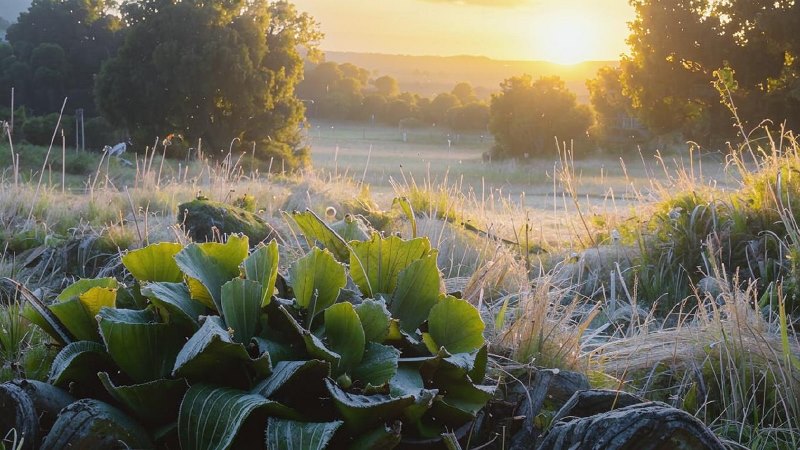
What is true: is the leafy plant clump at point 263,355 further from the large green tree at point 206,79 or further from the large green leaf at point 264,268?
the large green tree at point 206,79

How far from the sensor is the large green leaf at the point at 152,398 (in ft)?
6.80

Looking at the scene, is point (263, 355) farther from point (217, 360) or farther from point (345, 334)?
point (345, 334)

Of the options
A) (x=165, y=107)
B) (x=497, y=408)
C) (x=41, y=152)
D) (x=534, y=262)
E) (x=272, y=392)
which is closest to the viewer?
(x=272, y=392)

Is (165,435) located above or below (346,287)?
below

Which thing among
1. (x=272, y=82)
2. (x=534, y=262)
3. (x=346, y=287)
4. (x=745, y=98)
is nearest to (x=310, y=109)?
(x=272, y=82)

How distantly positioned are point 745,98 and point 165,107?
21.0 m

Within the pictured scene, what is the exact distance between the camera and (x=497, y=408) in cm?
251

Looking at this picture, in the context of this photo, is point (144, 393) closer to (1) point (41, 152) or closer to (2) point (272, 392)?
(2) point (272, 392)

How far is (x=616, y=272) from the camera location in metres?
5.68

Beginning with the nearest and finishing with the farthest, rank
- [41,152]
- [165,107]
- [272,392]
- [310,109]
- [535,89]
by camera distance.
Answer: [272,392], [41,152], [165,107], [535,89], [310,109]

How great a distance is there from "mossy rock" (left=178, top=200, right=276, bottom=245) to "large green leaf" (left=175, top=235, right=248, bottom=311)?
87.8 inches

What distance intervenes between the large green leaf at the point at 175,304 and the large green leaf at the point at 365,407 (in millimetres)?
477

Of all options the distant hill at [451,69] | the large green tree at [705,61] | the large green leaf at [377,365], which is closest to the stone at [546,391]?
the large green leaf at [377,365]

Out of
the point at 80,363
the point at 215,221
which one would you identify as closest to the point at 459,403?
the point at 80,363
